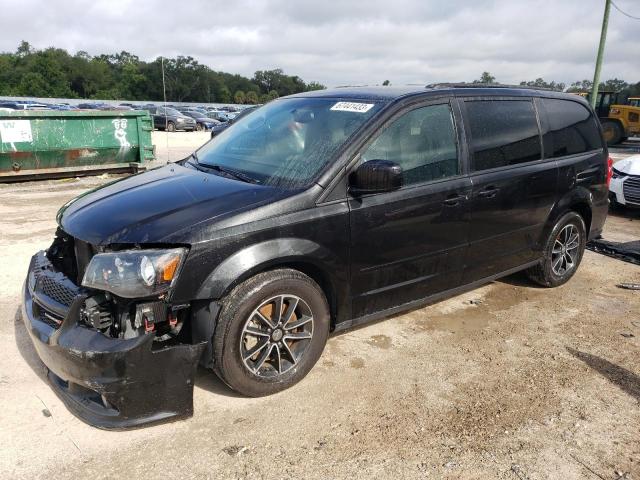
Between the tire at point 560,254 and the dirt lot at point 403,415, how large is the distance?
59 centimetres

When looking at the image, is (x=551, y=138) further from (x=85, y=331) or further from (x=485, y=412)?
(x=85, y=331)

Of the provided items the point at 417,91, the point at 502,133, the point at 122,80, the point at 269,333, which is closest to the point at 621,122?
the point at 502,133

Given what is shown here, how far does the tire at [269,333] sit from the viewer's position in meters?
2.79

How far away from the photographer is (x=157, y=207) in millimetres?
2900

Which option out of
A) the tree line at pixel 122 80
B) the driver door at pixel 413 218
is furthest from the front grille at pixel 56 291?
the tree line at pixel 122 80

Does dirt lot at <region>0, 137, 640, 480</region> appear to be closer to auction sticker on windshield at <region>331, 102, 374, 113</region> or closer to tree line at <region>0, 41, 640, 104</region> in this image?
auction sticker on windshield at <region>331, 102, 374, 113</region>

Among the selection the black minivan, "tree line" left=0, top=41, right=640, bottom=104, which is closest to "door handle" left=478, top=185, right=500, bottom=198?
the black minivan

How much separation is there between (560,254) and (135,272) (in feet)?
13.2

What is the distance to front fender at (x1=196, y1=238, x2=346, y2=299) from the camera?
2697 millimetres

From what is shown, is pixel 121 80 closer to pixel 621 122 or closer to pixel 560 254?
pixel 621 122

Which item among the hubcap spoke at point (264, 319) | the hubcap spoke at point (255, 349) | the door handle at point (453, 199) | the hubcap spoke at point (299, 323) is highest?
the door handle at point (453, 199)

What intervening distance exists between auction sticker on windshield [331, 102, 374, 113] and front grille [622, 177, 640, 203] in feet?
20.4

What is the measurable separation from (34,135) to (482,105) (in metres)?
8.71

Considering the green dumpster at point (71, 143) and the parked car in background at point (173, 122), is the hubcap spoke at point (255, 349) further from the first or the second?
the parked car in background at point (173, 122)
